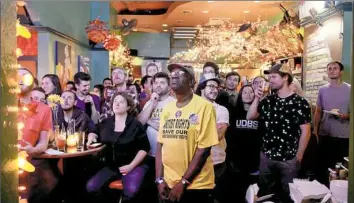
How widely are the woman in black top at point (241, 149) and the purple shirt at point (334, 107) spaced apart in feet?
3.00

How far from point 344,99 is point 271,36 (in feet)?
13.7

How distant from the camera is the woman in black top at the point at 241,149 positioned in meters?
4.48

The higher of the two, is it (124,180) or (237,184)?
(124,180)

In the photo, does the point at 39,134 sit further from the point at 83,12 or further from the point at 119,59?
the point at 119,59

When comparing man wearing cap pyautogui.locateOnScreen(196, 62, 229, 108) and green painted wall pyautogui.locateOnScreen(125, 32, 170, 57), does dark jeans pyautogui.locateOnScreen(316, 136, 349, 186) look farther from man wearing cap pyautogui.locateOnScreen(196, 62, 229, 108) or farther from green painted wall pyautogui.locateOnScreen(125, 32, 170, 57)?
green painted wall pyautogui.locateOnScreen(125, 32, 170, 57)

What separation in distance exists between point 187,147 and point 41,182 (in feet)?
5.29

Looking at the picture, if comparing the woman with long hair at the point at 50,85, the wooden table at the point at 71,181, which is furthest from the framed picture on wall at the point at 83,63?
the wooden table at the point at 71,181

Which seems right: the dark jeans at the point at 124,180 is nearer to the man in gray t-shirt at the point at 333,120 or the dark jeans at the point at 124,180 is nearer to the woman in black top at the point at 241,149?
the woman in black top at the point at 241,149

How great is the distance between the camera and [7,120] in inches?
51.4

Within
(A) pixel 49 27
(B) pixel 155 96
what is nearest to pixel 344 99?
(B) pixel 155 96

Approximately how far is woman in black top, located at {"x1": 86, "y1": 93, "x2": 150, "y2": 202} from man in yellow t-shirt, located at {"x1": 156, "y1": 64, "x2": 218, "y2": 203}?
1.10m

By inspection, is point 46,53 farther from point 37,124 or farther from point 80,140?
point 37,124

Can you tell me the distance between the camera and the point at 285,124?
11.6 feet

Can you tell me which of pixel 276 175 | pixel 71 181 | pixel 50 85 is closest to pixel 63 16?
pixel 50 85
